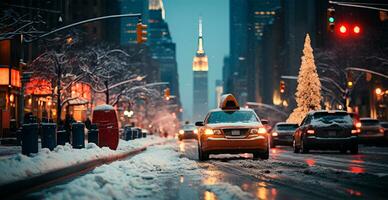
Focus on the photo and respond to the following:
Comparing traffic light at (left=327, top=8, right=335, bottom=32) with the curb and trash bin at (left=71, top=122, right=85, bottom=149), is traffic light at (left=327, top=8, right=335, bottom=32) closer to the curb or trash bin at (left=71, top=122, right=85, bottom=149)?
trash bin at (left=71, top=122, right=85, bottom=149)

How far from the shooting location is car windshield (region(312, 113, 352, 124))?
22984 mm

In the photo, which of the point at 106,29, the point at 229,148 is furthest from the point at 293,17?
the point at 229,148

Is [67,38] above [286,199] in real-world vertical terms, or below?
above

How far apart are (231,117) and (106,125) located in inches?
328

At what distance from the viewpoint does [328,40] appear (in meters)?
109

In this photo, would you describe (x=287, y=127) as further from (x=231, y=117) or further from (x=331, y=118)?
(x=231, y=117)

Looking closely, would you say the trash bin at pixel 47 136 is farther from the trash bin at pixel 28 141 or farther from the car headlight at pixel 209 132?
the car headlight at pixel 209 132

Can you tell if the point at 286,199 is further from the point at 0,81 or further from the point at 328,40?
the point at 328,40

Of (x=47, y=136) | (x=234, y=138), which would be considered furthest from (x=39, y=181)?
(x=234, y=138)

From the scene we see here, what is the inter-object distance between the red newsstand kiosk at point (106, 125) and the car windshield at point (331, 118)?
8.85 m

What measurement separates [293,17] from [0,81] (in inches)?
5165

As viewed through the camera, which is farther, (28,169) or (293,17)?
(293,17)

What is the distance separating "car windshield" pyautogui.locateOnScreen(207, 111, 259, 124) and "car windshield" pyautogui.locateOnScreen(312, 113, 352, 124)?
4.09 meters

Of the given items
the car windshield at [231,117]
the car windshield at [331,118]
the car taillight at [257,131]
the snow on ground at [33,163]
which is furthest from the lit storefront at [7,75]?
the car taillight at [257,131]
